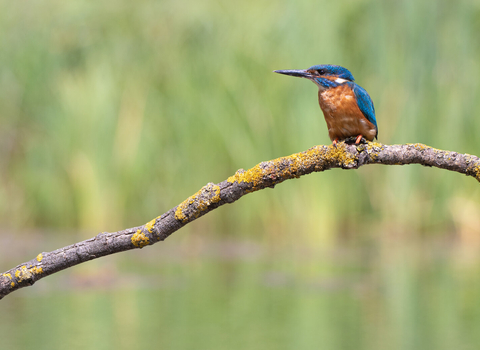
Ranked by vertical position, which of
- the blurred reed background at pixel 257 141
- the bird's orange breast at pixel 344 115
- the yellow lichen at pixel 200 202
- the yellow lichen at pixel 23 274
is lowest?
the yellow lichen at pixel 23 274

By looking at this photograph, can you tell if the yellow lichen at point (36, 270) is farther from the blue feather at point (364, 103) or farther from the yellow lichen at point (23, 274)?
the blue feather at point (364, 103)

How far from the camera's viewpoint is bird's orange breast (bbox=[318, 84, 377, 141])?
2.08 meters

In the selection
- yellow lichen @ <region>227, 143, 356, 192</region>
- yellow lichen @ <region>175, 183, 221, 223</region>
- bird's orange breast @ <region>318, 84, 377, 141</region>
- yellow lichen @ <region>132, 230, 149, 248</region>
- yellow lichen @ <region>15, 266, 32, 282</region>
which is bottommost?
yellow lichen @ <region>15, 266, 32, 282</region>

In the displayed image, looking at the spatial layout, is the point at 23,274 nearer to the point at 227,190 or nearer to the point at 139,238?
the point at 139,238

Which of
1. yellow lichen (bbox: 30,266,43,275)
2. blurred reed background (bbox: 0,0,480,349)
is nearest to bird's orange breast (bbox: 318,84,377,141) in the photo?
yellow lichen (bbox: 30,266,43,275)

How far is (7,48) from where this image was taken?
309 inches

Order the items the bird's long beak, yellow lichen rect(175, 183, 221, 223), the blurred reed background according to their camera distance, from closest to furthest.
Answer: yellow lichen rect(175, 183, 221, 223) → the bird's long beak → the blurred reed background

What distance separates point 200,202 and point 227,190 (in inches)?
3.5

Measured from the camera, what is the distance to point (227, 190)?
5.66 feet

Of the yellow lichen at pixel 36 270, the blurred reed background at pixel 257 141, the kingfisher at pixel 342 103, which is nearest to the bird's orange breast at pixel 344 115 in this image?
the kingfisher at pixel 342 103

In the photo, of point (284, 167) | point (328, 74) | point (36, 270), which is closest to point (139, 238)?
point (36, 270)

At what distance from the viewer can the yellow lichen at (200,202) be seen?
5.56 ft

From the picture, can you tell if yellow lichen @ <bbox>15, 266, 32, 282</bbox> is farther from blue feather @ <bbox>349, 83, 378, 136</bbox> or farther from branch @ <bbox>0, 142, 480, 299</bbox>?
blue feather @ <bbox>349, 83, 378, 136</bbox>

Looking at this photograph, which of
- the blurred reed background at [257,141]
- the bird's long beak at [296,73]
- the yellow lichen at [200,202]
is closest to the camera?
the yellow lichen at [200,202]
